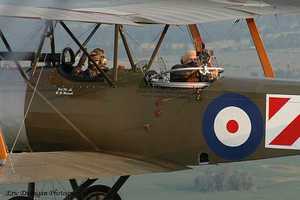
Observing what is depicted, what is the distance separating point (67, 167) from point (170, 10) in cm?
196

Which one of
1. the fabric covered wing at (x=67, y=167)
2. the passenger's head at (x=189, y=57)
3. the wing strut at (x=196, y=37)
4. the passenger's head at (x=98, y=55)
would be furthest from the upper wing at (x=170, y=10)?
the fabric covered wing at (x=67, y=167)

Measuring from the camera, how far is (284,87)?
763cm

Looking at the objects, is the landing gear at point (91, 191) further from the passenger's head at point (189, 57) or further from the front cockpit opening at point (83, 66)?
the passenger's head at point (189, 57)

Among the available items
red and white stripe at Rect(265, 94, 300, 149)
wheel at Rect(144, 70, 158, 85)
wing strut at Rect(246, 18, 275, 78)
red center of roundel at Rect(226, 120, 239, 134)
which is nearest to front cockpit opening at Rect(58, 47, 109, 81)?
wheel at Rect(144, 70, 158, 85)

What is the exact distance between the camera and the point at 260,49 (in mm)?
8234

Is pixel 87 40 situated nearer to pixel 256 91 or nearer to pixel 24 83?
pixel 24 83

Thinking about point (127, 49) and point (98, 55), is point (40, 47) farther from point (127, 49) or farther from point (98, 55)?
point (127, 49)

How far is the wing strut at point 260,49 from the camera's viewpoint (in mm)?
8203

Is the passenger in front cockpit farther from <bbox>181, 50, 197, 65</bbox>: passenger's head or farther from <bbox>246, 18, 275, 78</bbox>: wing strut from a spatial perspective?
<bbox>246, 18, 275, 78</bbox>: wing strut

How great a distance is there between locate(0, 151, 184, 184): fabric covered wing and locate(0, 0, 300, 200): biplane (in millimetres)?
14

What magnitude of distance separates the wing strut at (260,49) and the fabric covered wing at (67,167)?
147 cm

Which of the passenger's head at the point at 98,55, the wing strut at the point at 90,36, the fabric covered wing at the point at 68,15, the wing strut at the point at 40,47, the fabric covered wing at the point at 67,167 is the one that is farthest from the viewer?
the wing strut at the point at 90,36

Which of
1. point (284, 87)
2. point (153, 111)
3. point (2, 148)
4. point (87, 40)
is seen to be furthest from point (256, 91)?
point (2, 148)

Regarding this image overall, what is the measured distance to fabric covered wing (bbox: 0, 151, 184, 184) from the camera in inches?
274
